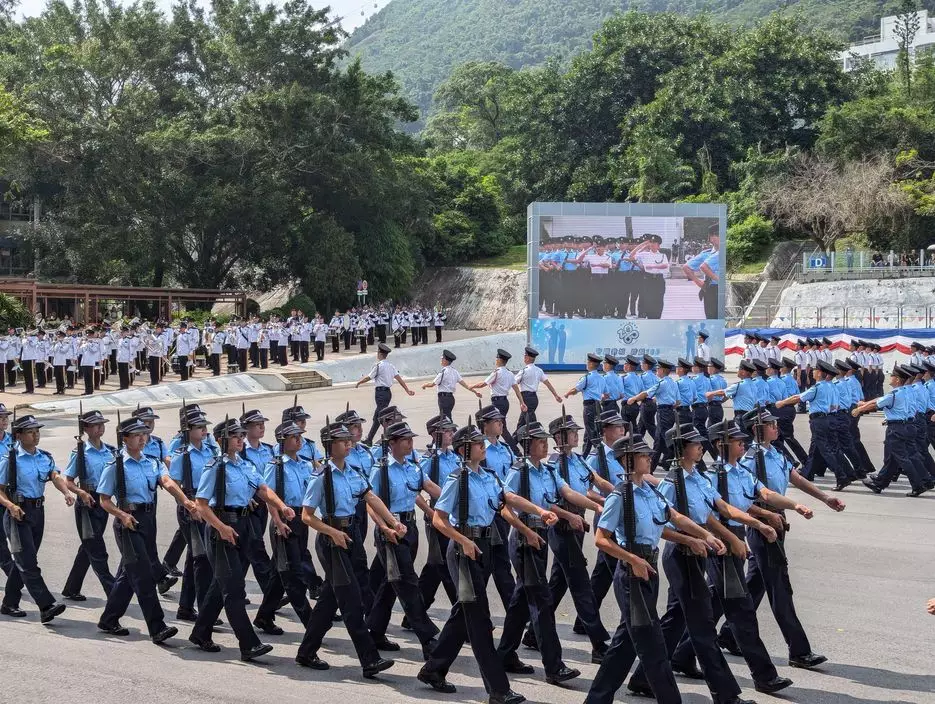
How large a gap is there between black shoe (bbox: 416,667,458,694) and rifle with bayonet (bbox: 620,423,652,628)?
160cm

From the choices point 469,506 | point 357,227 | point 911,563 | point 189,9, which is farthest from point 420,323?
point 469,506

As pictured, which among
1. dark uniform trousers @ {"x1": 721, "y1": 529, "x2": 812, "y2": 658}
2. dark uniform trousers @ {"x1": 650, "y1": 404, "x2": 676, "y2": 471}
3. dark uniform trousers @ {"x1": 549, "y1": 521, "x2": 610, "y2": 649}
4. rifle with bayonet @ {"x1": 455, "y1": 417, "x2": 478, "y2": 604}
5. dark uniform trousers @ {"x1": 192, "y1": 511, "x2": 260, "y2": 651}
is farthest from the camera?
dark uniform trousers @ {"x1": 650, "y1": 404, "x2": 676, "y2": 471}

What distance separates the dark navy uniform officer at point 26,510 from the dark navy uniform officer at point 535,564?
394cm

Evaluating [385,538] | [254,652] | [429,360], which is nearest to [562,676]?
[385,538]

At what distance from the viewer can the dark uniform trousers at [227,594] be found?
838 centimetres

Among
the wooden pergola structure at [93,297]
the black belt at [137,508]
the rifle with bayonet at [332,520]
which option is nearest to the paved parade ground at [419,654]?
the rifle with bayonet at [332,520]

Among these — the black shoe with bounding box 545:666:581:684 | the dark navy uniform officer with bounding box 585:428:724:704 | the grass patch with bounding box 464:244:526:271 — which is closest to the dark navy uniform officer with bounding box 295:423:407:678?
the black shoe with bounding box 545:666:581:684

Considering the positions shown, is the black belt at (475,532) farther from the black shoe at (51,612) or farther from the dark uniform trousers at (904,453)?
the dark uniform trousers at (904,453)

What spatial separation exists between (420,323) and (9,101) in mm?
17043

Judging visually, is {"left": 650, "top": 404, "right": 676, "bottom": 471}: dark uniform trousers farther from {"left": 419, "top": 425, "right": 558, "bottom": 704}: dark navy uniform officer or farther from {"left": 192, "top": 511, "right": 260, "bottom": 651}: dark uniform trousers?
{"left": 192, "top": 511, "right": 260, "bottom": 651}: dark uniform trousers

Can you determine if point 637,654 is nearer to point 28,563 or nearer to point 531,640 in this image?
point 531,640

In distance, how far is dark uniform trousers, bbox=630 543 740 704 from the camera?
714 cm

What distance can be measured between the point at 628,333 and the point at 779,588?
88.5 ft

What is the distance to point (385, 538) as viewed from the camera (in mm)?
8055
